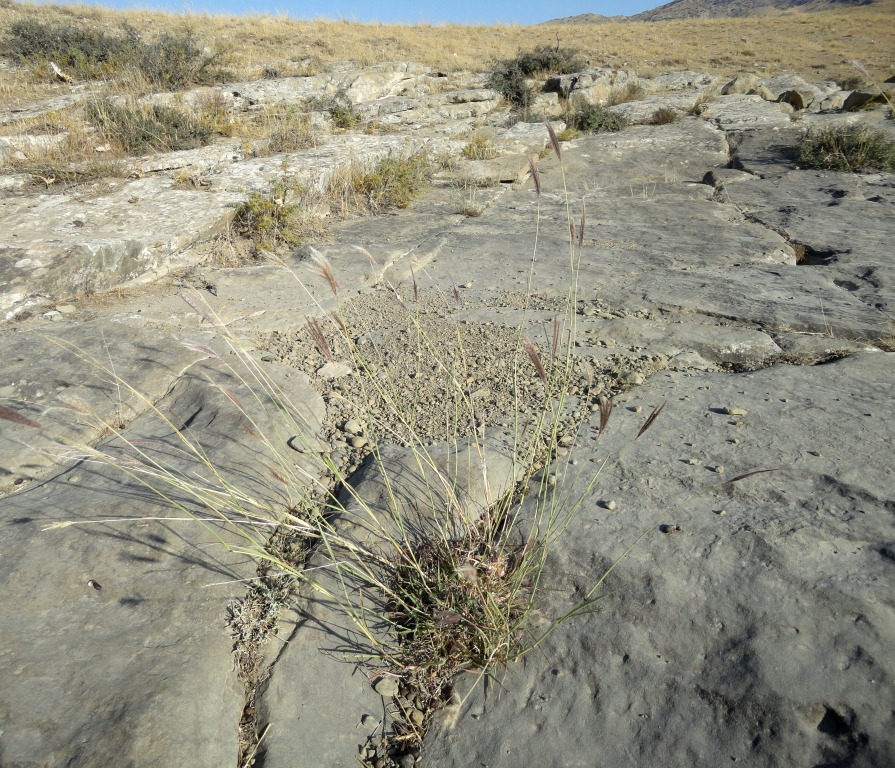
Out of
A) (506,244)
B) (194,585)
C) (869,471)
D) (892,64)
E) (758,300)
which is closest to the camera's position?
(194,585)

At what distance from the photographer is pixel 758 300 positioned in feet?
9.93

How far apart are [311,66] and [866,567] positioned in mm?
11990

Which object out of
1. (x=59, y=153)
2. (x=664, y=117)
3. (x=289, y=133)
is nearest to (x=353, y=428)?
(x=59, y=153)

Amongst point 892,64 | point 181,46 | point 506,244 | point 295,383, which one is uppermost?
point 181,46

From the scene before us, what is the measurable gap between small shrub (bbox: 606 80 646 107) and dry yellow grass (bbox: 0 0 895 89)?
3.51 m

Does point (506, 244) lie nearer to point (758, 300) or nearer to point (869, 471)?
point (758, 300)

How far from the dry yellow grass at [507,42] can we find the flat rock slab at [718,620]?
10.4 m

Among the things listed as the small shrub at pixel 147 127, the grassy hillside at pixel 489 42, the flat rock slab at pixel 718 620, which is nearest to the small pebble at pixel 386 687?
the flat rock slab at pixel 718 620

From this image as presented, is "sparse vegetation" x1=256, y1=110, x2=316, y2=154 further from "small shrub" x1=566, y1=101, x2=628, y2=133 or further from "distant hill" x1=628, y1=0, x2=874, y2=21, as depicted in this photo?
"distant hill" x1=628, y1=0, x2=874, y2=21

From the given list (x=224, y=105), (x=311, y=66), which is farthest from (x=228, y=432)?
(x=311, y=66)

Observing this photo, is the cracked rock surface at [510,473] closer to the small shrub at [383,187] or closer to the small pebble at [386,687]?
the small pebble at [386,687]

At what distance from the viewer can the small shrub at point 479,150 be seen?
619cm

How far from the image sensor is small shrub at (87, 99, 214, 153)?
5.60 m

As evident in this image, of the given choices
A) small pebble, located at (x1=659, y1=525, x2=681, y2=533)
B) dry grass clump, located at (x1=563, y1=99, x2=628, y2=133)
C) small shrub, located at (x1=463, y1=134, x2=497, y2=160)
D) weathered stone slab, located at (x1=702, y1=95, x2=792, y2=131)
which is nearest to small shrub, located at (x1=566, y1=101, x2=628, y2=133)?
dry grass clump, located at (x1=563, y1=99, x2=628, y2=133)
